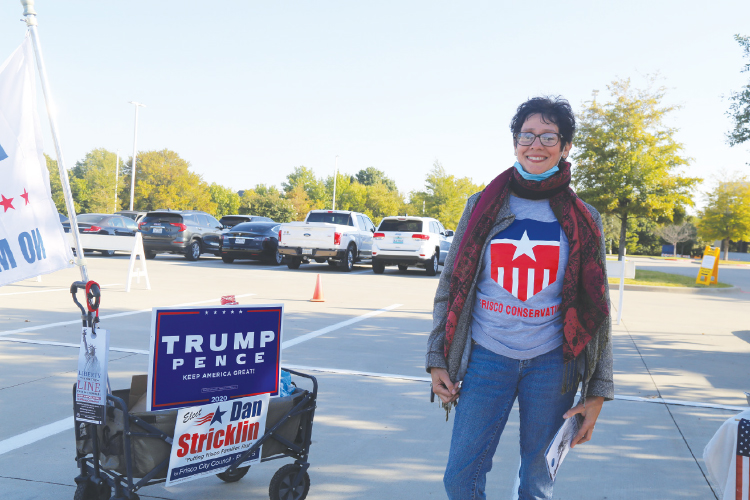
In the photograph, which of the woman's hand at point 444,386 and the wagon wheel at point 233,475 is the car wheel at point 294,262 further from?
the woman's hand at point 444,386

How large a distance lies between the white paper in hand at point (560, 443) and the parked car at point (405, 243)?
49.5 ft

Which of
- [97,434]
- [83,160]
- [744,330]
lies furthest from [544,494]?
[83,160]

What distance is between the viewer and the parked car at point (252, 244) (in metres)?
19.5

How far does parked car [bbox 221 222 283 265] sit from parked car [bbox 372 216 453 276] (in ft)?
12.4

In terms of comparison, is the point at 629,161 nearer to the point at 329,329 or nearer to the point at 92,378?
the point at 329,329

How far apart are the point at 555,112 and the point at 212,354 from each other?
6.16 ft

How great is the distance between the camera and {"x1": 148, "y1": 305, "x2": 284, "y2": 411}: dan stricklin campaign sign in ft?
8.90

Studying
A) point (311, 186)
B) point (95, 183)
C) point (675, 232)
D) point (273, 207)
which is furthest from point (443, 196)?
point (95, 183)

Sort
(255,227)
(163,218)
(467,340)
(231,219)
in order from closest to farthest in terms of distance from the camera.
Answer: (467,340), (255,227), (163,218), (231,219)

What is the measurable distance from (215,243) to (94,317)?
2008 cm

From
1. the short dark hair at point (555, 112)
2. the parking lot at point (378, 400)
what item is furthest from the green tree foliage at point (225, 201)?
the short dark hair at point (555, 112)

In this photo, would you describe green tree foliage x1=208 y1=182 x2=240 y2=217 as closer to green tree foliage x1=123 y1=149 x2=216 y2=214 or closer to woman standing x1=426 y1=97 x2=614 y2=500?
green tree foliage x1=123 y1=149 x2=216 y2=214

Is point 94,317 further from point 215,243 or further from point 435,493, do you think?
point 215,243

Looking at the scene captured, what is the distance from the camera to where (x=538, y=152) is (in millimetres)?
2221
